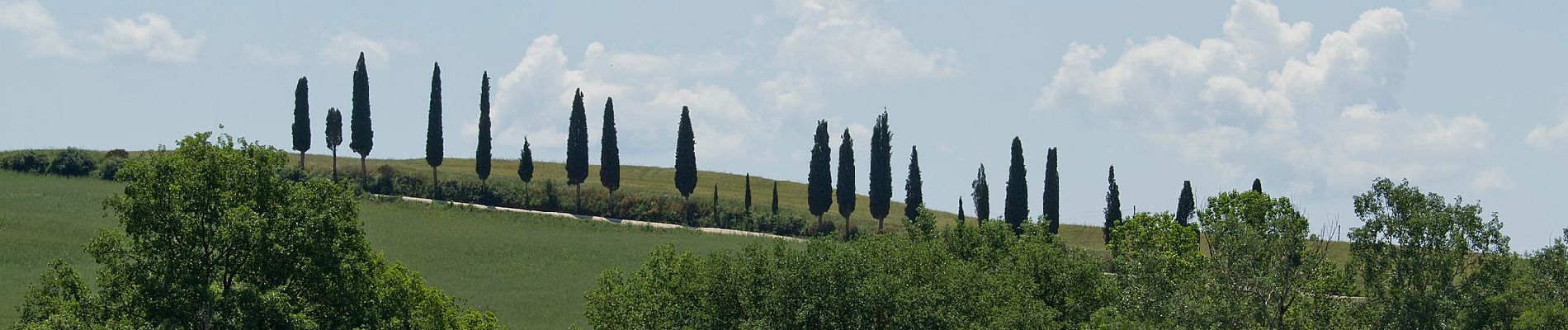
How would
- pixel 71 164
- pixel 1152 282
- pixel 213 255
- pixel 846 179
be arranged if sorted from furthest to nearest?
pixel 846 179, pixel 71 164, pixel 1152 282, pixel 213 255

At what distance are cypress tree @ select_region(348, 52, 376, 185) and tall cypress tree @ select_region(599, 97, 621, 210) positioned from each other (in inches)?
708

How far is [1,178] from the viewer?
9356 cm

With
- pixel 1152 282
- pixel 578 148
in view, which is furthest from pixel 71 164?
pixel 1152 282

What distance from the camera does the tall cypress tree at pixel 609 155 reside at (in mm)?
107688

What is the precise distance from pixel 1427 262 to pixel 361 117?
85231 mm

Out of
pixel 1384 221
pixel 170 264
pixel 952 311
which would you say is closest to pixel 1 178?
pixel 170 264

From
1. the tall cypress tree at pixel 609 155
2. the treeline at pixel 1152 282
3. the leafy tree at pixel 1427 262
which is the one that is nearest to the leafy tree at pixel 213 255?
the treeline at pixel 1152 282

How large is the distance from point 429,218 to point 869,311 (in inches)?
2341

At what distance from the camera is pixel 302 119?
112500mm

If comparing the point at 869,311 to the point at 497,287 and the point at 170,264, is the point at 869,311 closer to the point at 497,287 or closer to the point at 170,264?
the point at 170,264

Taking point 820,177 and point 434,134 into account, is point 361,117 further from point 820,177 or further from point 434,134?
point 820,177

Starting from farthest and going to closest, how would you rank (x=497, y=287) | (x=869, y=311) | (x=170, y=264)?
1. (x=497, y=287)
2. (x=869, y=311)
3. (x=170, y=264)

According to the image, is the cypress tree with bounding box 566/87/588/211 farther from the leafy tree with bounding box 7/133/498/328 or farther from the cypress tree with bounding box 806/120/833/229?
the leafy tree with bounding box 7/133/498/328

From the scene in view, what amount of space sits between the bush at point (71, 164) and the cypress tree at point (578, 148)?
33.0m
